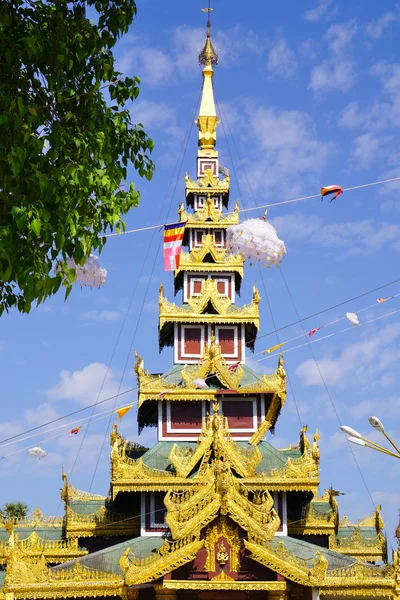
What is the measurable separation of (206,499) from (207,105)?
23.4m

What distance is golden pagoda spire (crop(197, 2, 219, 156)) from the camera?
41969 mm

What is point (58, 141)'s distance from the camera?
12.2m

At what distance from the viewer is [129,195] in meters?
13.7

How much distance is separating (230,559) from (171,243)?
9687 mm

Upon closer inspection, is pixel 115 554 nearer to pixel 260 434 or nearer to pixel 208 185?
pixel 260 434

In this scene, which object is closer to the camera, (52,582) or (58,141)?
(58,141)

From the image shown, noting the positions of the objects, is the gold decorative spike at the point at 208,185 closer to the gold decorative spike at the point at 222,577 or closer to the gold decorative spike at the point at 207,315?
the gold decorative spike at the point at 207,315

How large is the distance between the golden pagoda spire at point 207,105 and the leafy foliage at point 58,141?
28240 mm

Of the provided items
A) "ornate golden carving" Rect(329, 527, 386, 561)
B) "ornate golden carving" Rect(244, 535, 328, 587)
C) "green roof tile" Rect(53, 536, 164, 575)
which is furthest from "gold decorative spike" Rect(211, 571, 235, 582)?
"ornate golden carving" Rect(329, 527, 386, 561)

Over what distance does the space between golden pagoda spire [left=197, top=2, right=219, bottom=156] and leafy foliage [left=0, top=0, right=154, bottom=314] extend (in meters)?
28.2

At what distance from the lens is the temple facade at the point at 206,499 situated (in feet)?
83.0

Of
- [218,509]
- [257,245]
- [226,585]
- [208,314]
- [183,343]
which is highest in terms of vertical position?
[208,314]

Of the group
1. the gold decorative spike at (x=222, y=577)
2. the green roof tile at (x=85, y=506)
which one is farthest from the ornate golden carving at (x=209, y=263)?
the gold decorative spike at (x=222, y=577)

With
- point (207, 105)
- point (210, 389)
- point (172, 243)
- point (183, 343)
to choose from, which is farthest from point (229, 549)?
point (207, 105)
